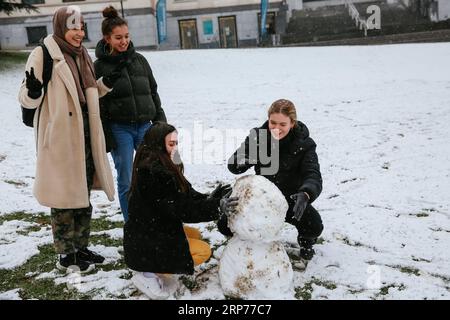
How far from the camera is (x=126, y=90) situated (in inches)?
155

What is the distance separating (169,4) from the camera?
2898 centimetres

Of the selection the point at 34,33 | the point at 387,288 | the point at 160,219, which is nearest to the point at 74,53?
the point at 160,219

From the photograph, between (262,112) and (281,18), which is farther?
(281,18)

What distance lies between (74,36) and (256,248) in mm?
2080

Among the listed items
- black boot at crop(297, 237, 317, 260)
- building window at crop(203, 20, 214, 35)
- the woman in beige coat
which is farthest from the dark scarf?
building window at crop(203, 20, 214, 35)

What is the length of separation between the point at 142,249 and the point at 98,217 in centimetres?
216

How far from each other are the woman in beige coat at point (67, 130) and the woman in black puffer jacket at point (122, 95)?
247 mm

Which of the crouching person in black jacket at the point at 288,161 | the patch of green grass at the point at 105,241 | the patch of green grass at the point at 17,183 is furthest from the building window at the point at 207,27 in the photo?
the crouching person in black jacket at the point at 288,161

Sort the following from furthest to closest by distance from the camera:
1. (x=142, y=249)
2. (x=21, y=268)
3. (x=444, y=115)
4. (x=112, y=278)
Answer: (x=444, y=115) < (x=21, y=268) < (x=112, y=278) < (x=142, y=249)

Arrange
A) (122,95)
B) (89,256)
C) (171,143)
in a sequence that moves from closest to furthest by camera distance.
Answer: (171,143) < (89,256) < (122,95)

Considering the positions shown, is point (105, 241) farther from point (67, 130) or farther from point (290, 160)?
point (290, 160)

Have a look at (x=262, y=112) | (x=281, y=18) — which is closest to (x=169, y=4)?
(x=281, y=18)

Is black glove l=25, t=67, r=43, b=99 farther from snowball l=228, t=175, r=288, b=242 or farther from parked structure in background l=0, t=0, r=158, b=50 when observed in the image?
parked structure in background l=0, t=0, r=158, b=50
